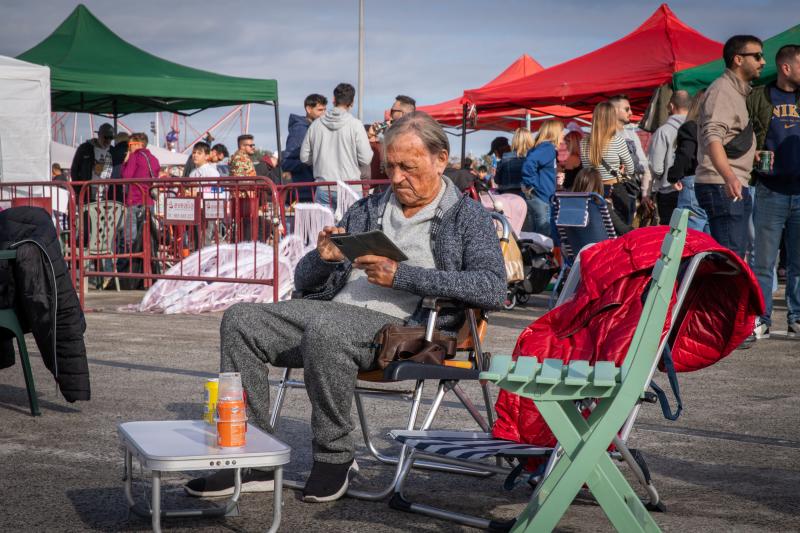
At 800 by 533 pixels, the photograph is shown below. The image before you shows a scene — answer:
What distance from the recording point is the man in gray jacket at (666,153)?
439 inches

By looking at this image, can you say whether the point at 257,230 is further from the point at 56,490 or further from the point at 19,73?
the point at 56,490

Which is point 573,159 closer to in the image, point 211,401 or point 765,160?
point 765,160

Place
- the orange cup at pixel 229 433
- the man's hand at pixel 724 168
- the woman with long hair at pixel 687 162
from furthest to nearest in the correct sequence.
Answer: the woman with long hair at pixel 687 162
the man's hand at pixel 724 168
the orange cup at pixel 229 433

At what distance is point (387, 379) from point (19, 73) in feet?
40.6

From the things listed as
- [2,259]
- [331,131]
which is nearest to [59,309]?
[2,259]

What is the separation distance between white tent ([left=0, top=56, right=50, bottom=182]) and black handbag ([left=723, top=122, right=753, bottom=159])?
32.9 feet

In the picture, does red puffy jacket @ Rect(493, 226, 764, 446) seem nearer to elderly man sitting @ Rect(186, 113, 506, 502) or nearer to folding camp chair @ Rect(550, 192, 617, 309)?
elderly man sitting @ Rect(186, 113, 506, 502)

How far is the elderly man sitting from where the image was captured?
13.5ft

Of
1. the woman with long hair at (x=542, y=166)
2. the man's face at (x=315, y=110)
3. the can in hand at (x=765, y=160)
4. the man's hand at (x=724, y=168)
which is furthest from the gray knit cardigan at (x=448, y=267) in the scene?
the man's face at (x=315, y=110)

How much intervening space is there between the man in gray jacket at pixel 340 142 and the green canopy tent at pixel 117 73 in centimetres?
448

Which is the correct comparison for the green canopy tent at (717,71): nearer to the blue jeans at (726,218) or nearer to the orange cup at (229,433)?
the blue jeans at (726,218)

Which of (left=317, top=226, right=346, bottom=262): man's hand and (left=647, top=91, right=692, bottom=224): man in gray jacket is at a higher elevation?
(left=647, top=91, right=692, bottom=224): man in gray jacket

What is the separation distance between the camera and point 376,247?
4.30 meters

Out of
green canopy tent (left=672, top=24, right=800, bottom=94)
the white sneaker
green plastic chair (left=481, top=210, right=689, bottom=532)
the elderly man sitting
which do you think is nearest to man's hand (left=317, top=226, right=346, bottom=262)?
the elderly man sitting
